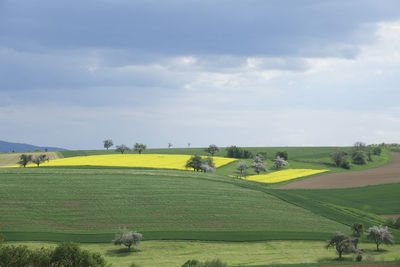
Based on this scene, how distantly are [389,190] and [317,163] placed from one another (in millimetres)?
49859

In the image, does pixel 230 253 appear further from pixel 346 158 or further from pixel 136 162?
pixel 346 158

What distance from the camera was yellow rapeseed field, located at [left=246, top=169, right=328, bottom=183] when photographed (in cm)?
10295

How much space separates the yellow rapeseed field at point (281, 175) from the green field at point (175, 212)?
19735 millimetres

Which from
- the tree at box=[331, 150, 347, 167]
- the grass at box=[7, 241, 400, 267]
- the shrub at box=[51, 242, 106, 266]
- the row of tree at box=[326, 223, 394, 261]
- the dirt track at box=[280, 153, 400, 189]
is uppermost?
the tree at box=[331, 150, 347, 167]

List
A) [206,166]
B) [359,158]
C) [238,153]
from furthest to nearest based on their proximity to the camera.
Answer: [238,153] < [359,158] < [206,166]

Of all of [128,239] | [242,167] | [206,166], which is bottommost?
[128,239]

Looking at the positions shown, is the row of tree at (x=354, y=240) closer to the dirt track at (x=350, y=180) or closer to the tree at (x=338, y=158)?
the dirt track at (x=350, y=180)

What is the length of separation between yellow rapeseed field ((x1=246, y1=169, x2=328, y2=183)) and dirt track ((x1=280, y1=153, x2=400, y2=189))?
5113mm

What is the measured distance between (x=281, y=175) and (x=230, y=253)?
71.0 metres

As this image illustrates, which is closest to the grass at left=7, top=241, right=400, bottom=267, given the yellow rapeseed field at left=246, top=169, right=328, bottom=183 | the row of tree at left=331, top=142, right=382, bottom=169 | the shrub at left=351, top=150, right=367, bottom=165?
the yellow rapeseed field at left=246, top=169, right=328, bottom=183

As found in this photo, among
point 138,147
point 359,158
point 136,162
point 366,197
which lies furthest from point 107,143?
point 366,197

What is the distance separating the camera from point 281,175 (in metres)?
110

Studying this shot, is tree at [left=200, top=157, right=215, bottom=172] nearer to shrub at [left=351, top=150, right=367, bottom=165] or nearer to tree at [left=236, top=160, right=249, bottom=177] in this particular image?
tree at [left=236, top=160, right=249, bottom=177]

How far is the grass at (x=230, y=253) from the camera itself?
1524 inches
